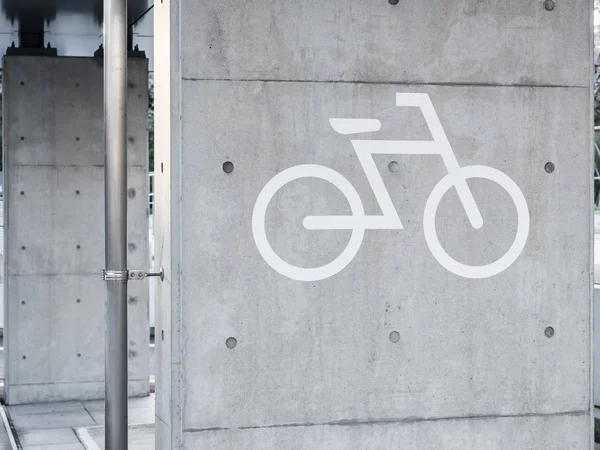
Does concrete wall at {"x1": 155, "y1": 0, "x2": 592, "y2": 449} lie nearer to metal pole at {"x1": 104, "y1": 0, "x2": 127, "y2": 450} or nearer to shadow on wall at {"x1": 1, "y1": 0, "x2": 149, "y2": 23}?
metal pole at {"x1": 104, "y1": 0, "x2": 127, "y2": 450}

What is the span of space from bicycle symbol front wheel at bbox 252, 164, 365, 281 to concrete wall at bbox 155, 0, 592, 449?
0.03 m

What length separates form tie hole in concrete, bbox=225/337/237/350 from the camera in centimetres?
546

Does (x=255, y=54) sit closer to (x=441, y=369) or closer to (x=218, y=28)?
(x=218, y=28)

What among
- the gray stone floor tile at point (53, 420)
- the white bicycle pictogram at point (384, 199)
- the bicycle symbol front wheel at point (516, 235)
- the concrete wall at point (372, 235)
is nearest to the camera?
the concrete wall at point (372, 235)

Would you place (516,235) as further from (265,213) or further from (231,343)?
(231,343)

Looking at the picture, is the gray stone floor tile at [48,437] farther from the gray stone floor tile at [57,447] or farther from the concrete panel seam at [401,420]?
the concrete panel seam at [401,420]

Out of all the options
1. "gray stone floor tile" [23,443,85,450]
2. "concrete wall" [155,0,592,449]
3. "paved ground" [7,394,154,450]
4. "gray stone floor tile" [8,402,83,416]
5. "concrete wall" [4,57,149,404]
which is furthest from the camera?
"concrete wall" [4,57,149,404]

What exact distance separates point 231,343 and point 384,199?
1.11m

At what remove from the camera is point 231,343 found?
546 centimetres

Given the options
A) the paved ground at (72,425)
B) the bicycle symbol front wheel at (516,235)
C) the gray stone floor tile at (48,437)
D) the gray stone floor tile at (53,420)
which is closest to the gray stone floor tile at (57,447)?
the paved ground at (72,425)

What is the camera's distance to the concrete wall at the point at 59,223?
37.5ft

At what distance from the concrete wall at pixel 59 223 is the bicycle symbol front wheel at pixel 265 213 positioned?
619cm

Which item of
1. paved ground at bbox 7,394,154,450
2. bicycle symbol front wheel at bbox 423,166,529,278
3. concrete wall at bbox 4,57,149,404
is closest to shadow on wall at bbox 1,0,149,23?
concrete wall at bbox 4,57,149,404

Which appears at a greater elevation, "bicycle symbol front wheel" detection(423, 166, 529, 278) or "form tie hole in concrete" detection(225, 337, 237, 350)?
"bicycle symbol front wheel" detection(423, 166, 529, 278)
